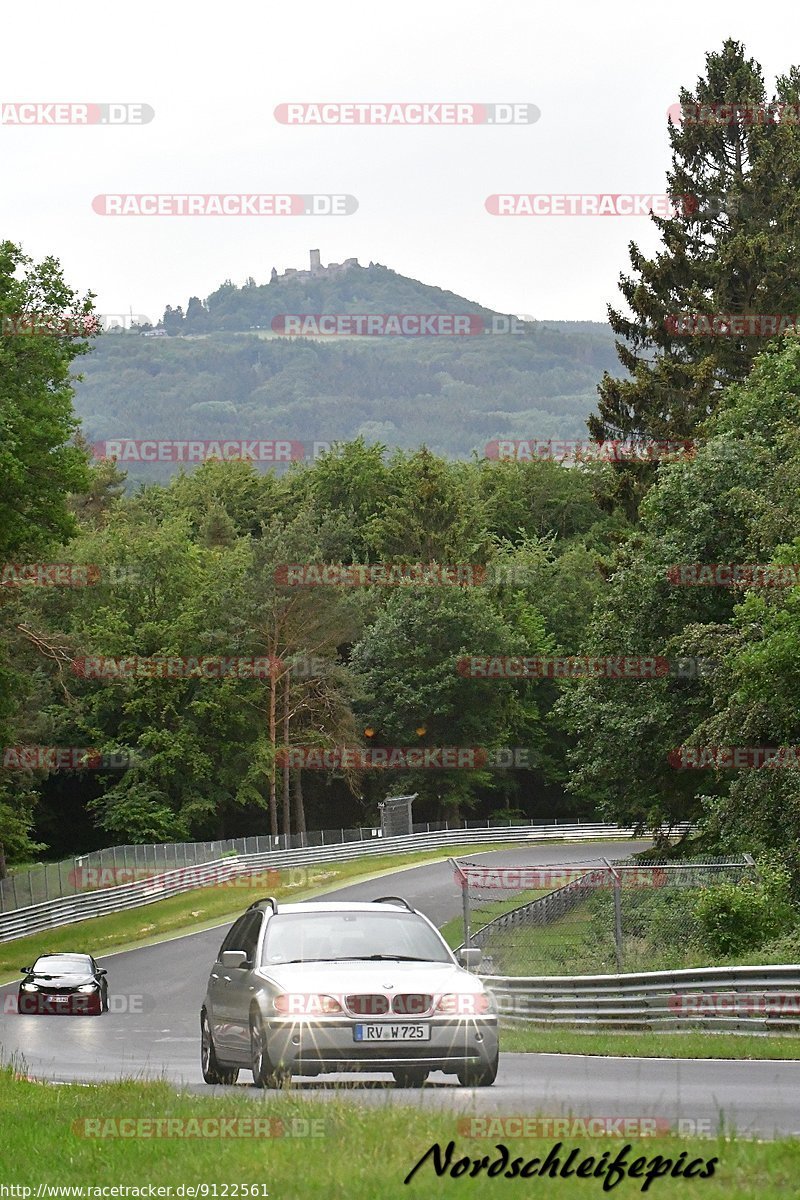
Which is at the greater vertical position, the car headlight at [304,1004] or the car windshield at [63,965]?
the car headlight at [304,1004]

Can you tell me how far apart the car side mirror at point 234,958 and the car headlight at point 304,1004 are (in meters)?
0.98

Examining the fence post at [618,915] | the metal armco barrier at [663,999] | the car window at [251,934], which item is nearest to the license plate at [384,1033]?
the car window at [251,934]

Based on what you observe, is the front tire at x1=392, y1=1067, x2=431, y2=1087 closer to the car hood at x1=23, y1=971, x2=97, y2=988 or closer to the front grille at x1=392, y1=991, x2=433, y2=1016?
the front grille at x1=392, y1=991, x2=433, y2=1016

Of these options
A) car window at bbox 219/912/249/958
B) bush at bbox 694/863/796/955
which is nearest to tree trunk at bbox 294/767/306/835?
bush at bbox 694/863/796/955

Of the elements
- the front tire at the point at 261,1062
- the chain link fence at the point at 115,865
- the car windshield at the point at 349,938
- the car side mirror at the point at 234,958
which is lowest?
the chain link fence at the point at 115,865

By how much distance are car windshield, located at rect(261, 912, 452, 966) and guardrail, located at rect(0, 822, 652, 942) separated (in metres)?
37.5

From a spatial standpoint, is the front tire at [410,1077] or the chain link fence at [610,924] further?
the chain link fence at [610,924]

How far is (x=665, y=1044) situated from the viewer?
17.8 m

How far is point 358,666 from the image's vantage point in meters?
94.6

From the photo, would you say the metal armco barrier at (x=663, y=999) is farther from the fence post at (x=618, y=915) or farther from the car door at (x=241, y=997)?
the car door at (x=241, y=997)

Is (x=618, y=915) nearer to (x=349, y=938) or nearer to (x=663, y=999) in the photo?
(x=663, y=999)

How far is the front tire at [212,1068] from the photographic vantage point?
1410cm

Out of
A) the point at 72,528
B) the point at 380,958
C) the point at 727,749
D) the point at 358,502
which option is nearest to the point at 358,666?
the point at 358,502

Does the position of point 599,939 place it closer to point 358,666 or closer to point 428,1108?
point 428,1108
